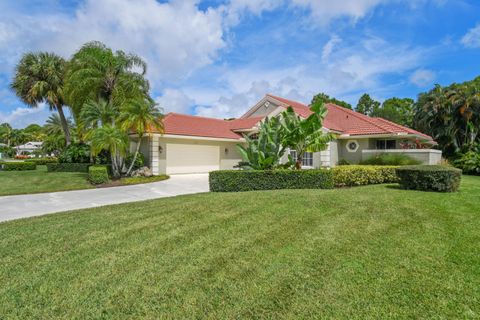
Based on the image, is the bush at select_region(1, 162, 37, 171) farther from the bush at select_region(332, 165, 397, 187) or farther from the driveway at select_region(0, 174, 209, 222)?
the bush at select_region(332, 165, 397, 187)

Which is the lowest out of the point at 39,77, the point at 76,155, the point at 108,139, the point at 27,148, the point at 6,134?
the point at 76,155

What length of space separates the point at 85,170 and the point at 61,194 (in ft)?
35.7

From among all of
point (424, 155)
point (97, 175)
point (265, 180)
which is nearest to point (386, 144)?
point (424, 155)

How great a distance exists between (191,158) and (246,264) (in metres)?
19.0

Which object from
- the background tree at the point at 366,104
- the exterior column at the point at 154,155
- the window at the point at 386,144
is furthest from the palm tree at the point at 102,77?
the background tree at the point at 366,104

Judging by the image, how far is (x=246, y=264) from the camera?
4.62m

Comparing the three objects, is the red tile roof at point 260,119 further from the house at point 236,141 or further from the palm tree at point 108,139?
the palm tree at point 108,139

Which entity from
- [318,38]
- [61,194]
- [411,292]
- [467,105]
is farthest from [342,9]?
[467,105]

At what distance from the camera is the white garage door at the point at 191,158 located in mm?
21812

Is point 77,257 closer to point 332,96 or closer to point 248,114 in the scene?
point 248,114

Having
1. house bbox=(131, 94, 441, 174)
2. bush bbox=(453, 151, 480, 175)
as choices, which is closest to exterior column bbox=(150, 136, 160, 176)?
house bbox=(131, 94, 441, 174)

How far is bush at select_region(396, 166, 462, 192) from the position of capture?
10.9 metres

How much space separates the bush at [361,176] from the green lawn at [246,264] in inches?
231

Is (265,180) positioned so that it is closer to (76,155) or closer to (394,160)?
(394,160)
